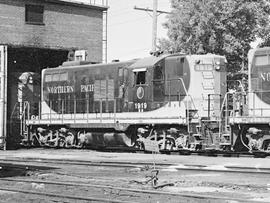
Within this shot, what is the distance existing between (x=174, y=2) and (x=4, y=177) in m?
19.1

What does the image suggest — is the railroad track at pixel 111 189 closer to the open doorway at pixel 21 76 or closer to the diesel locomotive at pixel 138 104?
the diesel locomotive at pixel 138 104

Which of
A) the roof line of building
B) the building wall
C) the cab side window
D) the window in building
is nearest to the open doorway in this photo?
the building wall

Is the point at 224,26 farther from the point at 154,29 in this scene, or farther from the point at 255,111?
the point at 255,111

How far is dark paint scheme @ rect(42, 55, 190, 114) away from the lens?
843 inches

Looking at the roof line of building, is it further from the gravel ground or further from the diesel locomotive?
the gravel ground

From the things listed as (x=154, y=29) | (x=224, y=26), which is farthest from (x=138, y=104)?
(x=224, y=26)

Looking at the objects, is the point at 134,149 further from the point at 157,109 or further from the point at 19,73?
the point at 19,73

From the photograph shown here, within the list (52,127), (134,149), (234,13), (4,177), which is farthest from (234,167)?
(234,13)

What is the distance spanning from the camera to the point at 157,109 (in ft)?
70.6

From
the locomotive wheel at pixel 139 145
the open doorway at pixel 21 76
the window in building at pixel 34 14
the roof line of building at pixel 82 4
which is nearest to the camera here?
the locomotive wheel at pixel 139 145

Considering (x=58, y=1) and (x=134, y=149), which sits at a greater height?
(x=58, y=1)

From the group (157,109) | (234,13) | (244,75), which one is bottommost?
(157,109)

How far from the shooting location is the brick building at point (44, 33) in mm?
30456

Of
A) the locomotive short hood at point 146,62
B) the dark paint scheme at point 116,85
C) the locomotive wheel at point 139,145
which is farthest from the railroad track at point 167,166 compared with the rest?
the locomotive short hood at point 146,62
